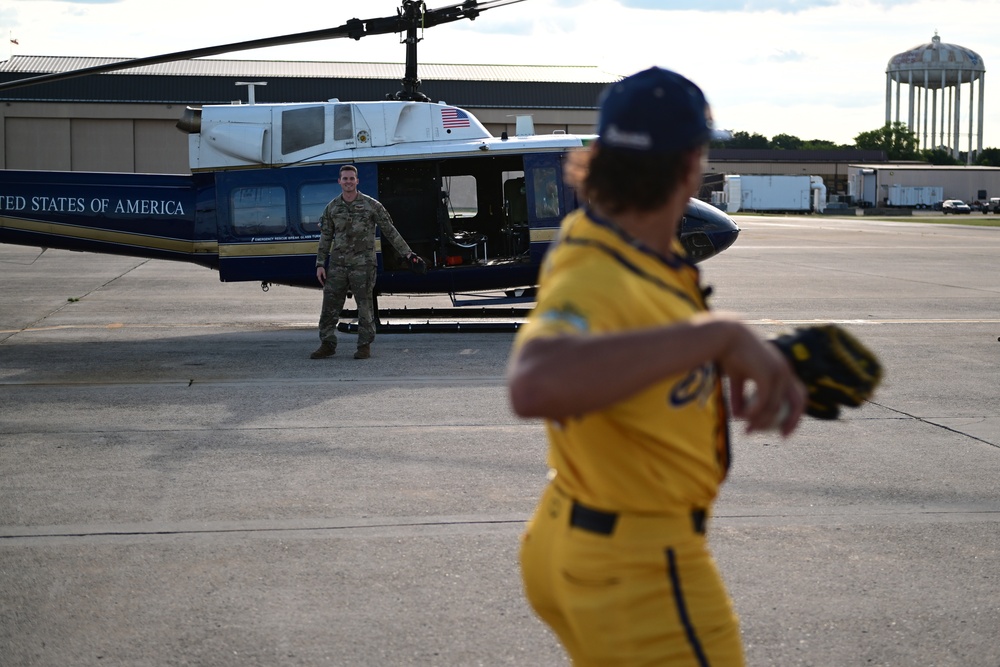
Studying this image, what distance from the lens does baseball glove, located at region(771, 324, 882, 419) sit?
2174 millimetres

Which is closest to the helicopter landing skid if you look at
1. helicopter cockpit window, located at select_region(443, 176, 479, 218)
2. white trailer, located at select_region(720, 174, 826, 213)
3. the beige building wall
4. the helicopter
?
the helicopter

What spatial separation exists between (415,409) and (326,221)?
12.0 feet

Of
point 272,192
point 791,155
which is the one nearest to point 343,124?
point 272,192

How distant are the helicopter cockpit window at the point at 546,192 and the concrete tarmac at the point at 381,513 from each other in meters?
2.23

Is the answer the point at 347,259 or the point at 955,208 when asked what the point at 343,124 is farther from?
the point at 955,208

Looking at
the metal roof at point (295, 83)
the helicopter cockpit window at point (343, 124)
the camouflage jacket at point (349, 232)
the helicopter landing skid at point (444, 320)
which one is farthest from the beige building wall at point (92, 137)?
the camouflage jacket at point (349, 232)

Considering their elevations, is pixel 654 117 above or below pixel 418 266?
above

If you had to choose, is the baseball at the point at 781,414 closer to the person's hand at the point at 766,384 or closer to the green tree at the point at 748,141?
the person's hand at the point at 766,384

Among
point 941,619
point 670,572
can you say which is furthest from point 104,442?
point 670,572

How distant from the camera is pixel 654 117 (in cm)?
207

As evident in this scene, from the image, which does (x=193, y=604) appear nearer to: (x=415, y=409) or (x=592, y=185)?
(x=592, y=185)

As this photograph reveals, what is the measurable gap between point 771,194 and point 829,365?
87900 millimetres

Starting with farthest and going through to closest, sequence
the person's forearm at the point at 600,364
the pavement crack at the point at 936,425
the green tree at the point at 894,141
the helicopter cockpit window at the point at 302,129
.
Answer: the green tree at the point at 894,141, the helicopter cockpit window at the point at 302,129, the pavement crack at the point at 936,425, the person's forearm at the point at 600,364

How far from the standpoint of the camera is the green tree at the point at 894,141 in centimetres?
15462
